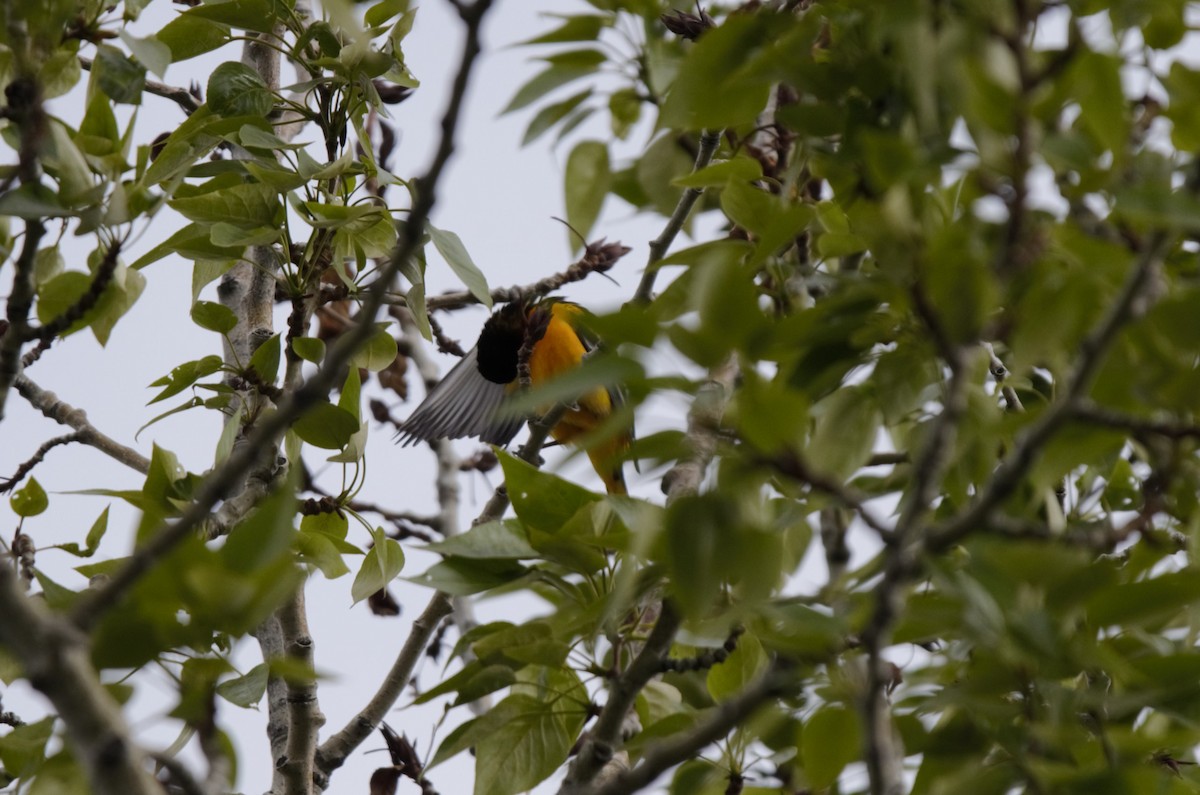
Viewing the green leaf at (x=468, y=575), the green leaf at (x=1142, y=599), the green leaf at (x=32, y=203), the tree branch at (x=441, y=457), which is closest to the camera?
the green leaf at (x=1142, y=599)

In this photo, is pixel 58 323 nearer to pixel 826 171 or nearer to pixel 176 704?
pixel 176 704

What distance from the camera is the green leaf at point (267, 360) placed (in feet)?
7.25

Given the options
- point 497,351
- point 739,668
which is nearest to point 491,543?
point 739,668

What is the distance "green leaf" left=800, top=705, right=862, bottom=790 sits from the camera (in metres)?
1.20

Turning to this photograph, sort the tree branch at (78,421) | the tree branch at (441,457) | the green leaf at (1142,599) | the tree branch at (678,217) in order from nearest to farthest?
the green leaf at (1142,599)
the tree branch at (678,217)
the tree branch at (78,421)
the tree branch at (441,457)

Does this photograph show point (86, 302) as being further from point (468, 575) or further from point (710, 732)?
point (710, 732)

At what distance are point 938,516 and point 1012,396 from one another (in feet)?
1.07

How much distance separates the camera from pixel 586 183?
5.43 feet

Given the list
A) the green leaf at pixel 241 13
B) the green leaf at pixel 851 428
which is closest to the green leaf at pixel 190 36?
the green leaf at pixel 241 13

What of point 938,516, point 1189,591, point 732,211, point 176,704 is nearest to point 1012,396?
point 938,516

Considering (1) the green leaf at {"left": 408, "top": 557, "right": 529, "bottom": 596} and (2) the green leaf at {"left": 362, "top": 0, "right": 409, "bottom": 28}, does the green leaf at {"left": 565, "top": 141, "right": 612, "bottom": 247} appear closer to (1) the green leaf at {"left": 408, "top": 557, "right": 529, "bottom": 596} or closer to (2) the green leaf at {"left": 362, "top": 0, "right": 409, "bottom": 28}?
(1) the green leaf at {"left": 408, "top": 557, "right": 529, "bottom": 596}

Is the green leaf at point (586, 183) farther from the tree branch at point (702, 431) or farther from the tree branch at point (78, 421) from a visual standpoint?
the tree branch at point (78, 421)

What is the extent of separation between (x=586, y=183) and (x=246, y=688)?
950 millimetres

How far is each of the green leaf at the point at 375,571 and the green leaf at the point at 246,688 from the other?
0.29 m
